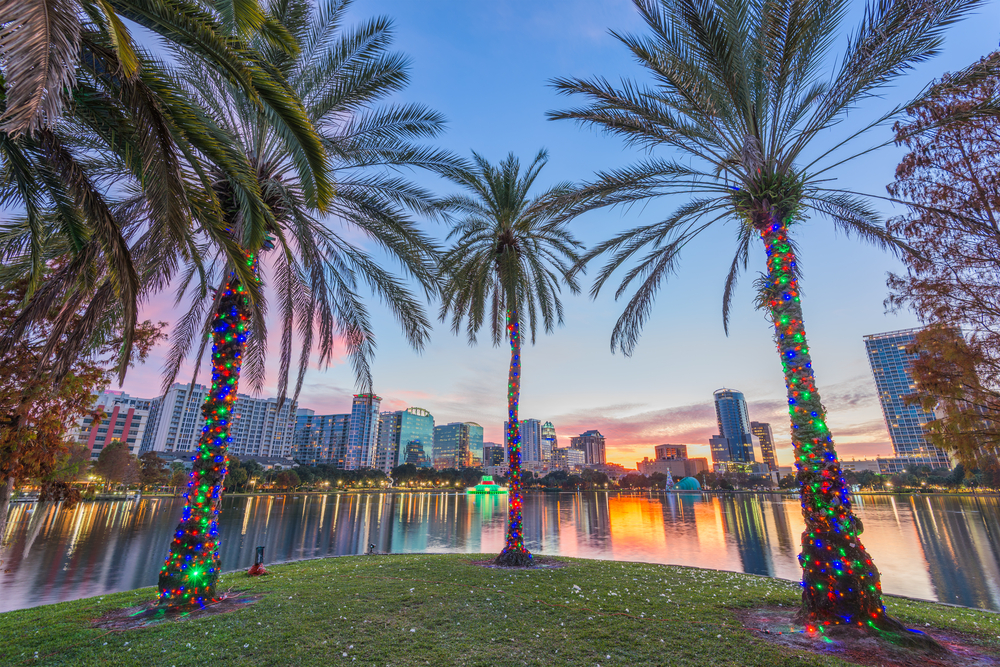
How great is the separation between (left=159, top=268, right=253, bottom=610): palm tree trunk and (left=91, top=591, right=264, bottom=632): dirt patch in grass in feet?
0.62

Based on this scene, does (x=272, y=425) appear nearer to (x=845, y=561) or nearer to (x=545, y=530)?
(x=545, y=530)

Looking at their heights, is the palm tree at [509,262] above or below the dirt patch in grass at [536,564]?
above

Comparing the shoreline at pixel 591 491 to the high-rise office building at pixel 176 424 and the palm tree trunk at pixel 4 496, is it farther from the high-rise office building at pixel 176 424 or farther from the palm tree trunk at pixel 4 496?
the high-rise office building at pixel 176 424

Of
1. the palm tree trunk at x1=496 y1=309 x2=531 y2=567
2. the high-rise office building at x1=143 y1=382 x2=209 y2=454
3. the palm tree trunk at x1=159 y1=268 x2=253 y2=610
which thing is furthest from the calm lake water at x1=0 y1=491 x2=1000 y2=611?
the high-rise office building at x1=143 y1=382 x2=209 y2=454

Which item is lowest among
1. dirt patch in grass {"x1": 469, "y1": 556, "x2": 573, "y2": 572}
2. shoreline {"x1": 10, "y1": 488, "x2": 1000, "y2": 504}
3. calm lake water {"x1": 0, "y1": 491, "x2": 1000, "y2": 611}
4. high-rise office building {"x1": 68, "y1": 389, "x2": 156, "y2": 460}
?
shoreline {"x1": 10, "y1": 488, "x2": 1000, "y2": 504}

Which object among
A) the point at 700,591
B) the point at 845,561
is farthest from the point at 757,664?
the point at 700,591

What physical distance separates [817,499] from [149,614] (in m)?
10.9

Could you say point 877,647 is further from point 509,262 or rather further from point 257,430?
point 257,430

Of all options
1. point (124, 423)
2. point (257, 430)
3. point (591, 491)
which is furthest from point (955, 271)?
point (257, 430)

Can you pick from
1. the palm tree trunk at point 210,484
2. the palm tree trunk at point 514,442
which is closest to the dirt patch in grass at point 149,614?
the palm tree trunk at point 210,484

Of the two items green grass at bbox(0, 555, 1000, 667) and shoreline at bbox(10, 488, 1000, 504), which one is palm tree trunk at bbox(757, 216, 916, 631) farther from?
shoreline at bbox(10, 488, 1000, 504)

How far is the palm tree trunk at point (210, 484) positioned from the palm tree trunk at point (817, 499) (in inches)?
385

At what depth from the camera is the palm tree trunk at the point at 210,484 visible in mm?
7191

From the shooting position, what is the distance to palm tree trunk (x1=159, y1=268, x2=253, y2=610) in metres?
7.19
